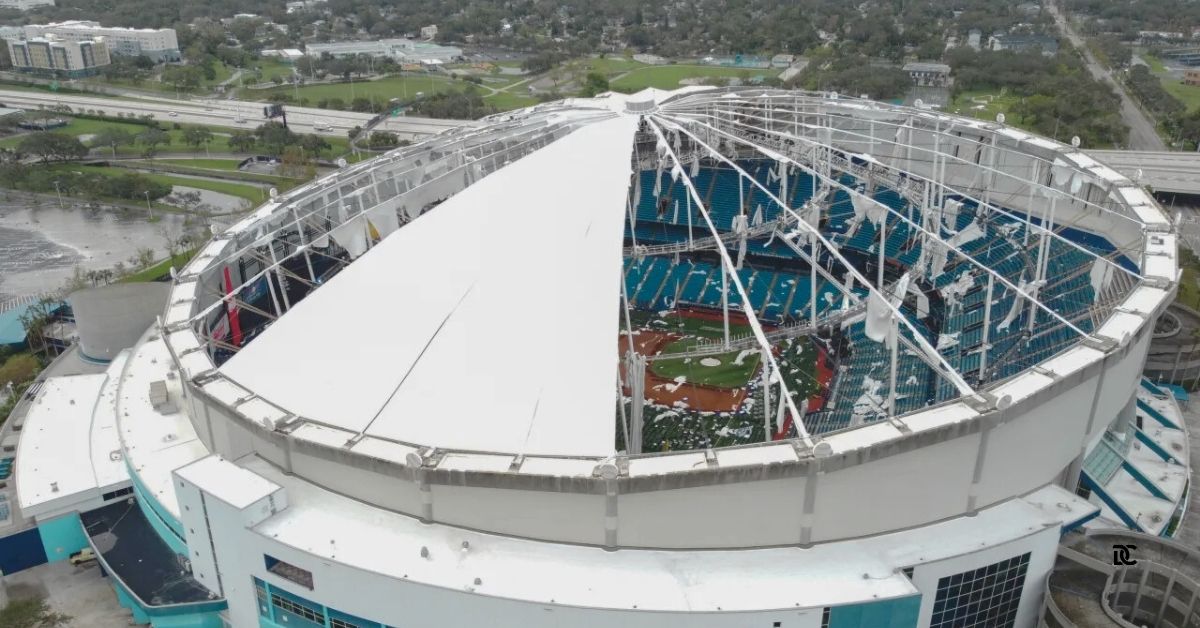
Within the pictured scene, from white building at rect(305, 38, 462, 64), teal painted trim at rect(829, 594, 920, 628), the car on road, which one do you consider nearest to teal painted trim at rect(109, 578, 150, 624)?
the car on road

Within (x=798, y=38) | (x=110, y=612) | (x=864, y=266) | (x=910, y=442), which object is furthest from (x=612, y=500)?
(x=798, y=38)

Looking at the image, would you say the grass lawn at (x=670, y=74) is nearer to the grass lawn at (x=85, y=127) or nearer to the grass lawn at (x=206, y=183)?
the grass lawn at (x=206, y=183)

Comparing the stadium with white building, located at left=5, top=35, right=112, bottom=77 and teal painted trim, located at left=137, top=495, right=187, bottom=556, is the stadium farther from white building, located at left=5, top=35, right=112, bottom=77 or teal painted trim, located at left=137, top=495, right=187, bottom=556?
white building, located at left=5, top=35, right=112, bottom=77

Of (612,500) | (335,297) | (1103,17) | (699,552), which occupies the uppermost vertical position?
A: (1103,17)

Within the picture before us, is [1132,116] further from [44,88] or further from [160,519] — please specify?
[44,88]

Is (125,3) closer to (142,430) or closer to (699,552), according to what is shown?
(142,430)

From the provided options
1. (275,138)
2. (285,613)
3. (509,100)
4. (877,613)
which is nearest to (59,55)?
(275,138)
